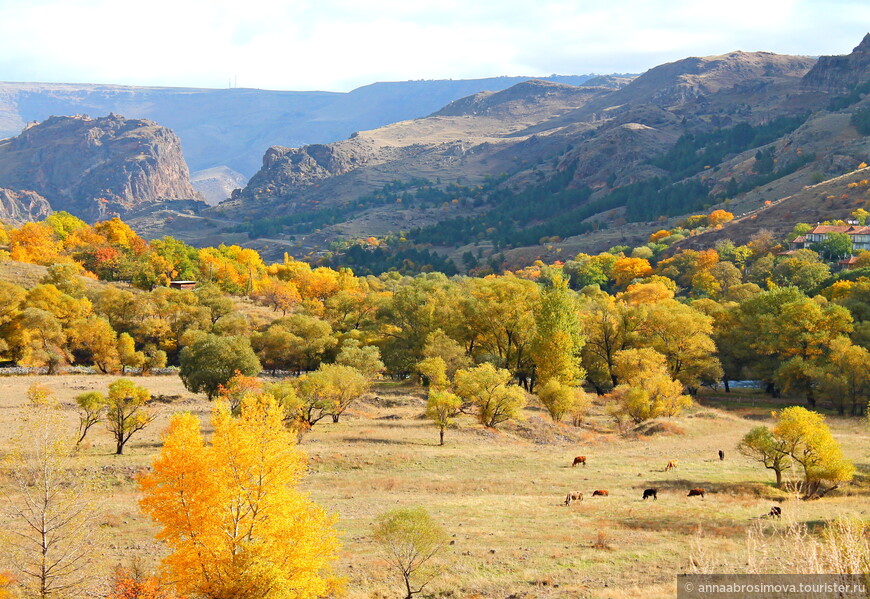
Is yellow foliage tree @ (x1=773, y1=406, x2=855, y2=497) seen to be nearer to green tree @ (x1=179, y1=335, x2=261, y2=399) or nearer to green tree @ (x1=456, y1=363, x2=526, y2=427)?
green tree @ (x1=456, y1=363, x2=526, y2=427)

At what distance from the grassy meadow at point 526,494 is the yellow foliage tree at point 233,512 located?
233 cm

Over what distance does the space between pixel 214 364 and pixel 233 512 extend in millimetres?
41075

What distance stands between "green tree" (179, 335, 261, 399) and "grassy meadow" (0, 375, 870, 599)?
9.24ft

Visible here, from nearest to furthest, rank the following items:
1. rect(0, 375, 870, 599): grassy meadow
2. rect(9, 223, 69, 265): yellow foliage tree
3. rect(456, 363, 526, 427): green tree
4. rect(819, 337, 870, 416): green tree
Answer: rect(0, 375, 870, 599): grassy meadow → rect(456, 363, 526, 427): green tree → rect(819, 337, 870, 416): green tree → rect(9, 223, 69, 265): yellow foliage tree

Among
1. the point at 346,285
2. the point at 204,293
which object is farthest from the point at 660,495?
the point at 346,285

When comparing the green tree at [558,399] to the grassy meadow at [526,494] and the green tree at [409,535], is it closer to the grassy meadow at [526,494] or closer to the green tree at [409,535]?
the grassy meadow at [526,494]

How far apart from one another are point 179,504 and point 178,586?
2639 millimetres

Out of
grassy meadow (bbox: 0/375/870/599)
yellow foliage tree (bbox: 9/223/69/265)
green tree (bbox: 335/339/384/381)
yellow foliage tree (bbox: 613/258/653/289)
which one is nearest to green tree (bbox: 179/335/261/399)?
grassy meadow (bbox: 0/375/870/599)

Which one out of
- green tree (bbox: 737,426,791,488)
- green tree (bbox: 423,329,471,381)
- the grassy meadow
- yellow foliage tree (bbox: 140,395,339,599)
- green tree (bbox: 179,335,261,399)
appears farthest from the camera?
green tree (bbox: 423,329,471,381)

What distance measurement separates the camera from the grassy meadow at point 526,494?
2712 centimetres

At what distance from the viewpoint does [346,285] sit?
134250 mm

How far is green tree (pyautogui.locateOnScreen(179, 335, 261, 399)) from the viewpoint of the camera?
61625 millimetres

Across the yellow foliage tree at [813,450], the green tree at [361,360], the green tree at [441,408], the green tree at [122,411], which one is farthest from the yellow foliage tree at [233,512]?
the green tree at [361,360]

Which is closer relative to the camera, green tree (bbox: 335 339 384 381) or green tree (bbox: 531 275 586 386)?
green tree (bbox: 531 275 586 386)
